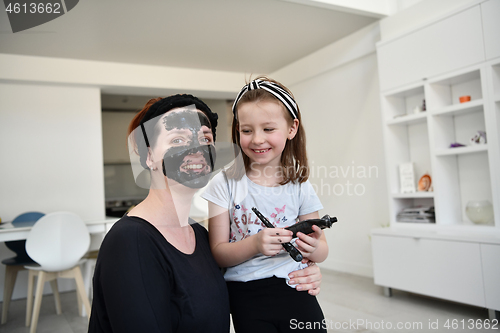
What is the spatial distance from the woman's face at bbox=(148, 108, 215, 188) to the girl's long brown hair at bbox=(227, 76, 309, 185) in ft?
0.88

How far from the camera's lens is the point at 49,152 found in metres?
4.60

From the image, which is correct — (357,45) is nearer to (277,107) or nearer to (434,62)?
(434,62)

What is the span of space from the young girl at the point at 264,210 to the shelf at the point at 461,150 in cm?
222

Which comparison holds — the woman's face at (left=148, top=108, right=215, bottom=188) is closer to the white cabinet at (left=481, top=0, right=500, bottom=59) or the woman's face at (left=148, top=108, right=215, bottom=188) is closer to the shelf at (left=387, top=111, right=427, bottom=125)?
the white cabinet at (left=481, top=0, right=500, bottom=59)

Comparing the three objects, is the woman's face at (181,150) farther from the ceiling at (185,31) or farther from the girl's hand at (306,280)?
the ceiling at (185,31)

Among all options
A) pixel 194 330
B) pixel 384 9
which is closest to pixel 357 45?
pixel 384 9

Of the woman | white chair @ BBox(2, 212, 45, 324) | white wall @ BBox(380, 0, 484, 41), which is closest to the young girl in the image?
the woman

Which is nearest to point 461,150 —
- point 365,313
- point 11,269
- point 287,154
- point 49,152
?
point 365,313

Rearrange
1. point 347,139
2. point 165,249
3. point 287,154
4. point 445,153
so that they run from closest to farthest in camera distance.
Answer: point 165,249
point 287,154
point 445,153
point 347,139

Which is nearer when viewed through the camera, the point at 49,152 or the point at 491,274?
the point at 491,274

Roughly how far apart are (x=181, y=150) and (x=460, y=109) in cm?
282

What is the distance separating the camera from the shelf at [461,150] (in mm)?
2861

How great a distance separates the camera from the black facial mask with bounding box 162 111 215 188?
0.85 m

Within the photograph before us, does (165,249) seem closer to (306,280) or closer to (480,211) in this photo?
(306,280)
